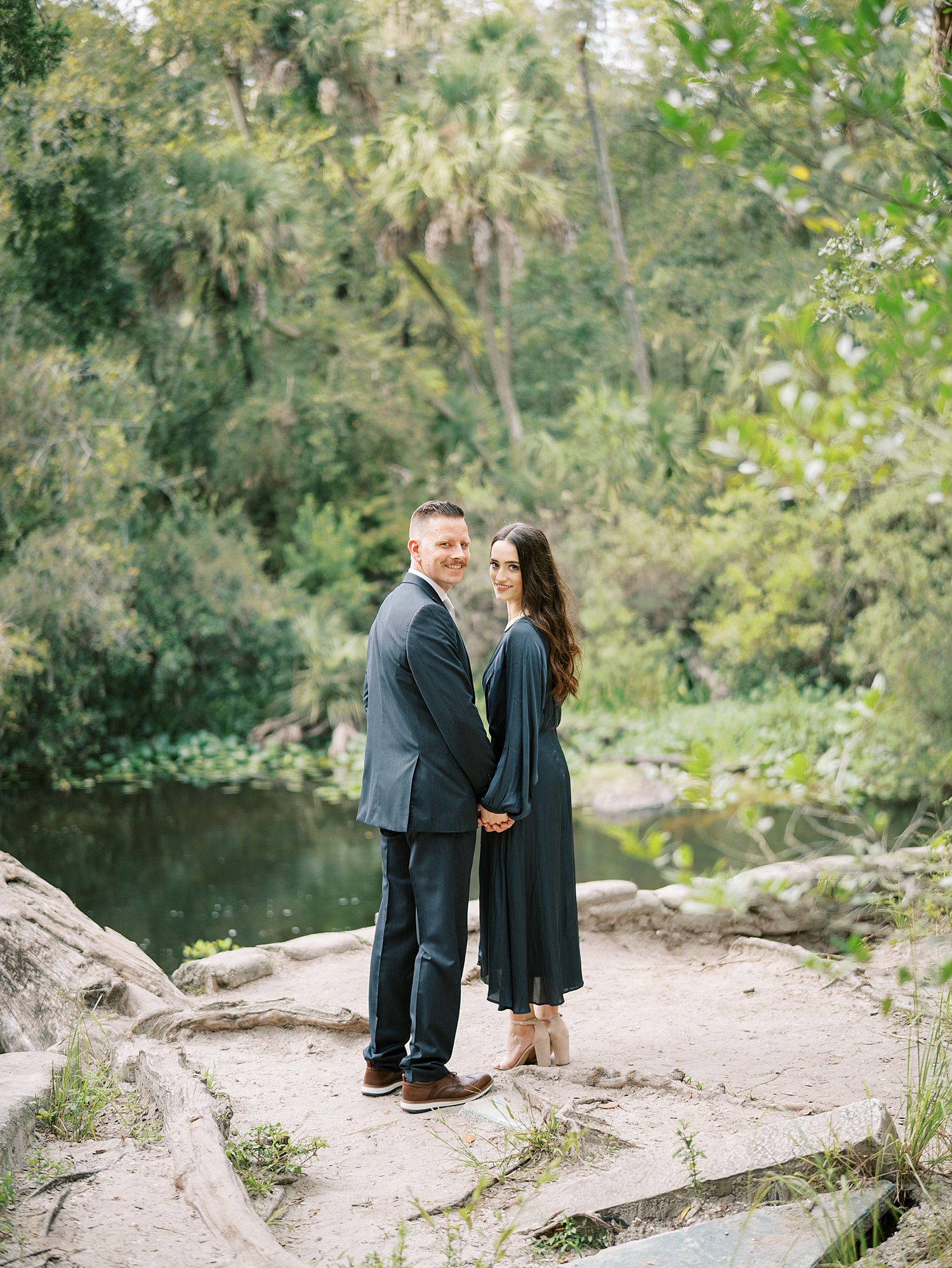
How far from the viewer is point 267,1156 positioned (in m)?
3.26

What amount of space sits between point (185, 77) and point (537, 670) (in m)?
14.9

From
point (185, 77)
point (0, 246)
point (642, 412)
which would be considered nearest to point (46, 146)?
point (0, 246)

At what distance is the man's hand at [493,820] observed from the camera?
3782 millimetres

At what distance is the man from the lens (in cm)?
371

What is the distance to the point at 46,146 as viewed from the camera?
11.8 m

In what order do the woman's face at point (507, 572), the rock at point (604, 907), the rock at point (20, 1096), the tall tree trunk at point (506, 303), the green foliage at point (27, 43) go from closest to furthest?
the rock at point (20, 1096), the woman's face at point (507, 572), the rock at point (604, 907), the green foliage at point (27, 43), the tall tree trunk at point (506, 303)

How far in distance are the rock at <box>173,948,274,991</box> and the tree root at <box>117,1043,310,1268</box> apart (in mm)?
1516

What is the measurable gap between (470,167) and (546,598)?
14658mm

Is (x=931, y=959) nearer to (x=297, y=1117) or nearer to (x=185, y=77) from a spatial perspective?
(x=297, y=1117)

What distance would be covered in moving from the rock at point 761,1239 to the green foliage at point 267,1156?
1.00 metres

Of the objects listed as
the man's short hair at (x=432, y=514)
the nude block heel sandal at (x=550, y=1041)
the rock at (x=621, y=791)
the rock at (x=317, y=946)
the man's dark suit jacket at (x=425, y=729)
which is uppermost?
the man's short hair at (x=432, y=514)

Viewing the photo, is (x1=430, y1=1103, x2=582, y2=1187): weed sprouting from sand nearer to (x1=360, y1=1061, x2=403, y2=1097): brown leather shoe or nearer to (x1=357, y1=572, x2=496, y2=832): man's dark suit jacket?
(x1=360, y1=1061, x2=403, y2=1097): brown leather shoe

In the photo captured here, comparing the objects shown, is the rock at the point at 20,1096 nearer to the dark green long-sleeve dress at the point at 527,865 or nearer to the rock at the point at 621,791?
the dark green long-sleeve dress at the point at 527,865

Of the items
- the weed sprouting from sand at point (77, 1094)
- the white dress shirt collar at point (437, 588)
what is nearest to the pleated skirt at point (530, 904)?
the white dress shirt collar at point (437, 588)
